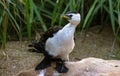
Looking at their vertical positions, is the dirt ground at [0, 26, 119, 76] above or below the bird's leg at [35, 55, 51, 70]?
below

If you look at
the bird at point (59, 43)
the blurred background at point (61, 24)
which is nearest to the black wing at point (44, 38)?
the bird at point (59, 43)

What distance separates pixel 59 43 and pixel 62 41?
13mm

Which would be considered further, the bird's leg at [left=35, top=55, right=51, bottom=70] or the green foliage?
the green foliage

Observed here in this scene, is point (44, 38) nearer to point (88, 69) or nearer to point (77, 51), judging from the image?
point (88, 69)

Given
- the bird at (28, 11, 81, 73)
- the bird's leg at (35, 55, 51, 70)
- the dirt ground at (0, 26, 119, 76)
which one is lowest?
the dirt ground at (0, 26, 119, 76)

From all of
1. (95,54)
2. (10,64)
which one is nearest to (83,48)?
(95,54)

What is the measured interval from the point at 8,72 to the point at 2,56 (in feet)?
0.51

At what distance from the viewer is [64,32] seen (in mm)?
1296

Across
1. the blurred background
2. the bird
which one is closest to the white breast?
the bird

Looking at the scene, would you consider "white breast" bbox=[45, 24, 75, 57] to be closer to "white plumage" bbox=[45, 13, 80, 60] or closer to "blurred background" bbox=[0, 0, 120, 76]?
"white plumage" bbox=[45, 13, 80, 60]

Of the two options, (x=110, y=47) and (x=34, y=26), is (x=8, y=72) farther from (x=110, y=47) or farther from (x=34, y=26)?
(x=110, y=47)

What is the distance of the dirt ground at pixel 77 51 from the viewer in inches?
75.6

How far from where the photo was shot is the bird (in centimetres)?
130

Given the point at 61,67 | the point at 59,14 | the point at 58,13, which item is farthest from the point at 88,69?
the point at 59,14
